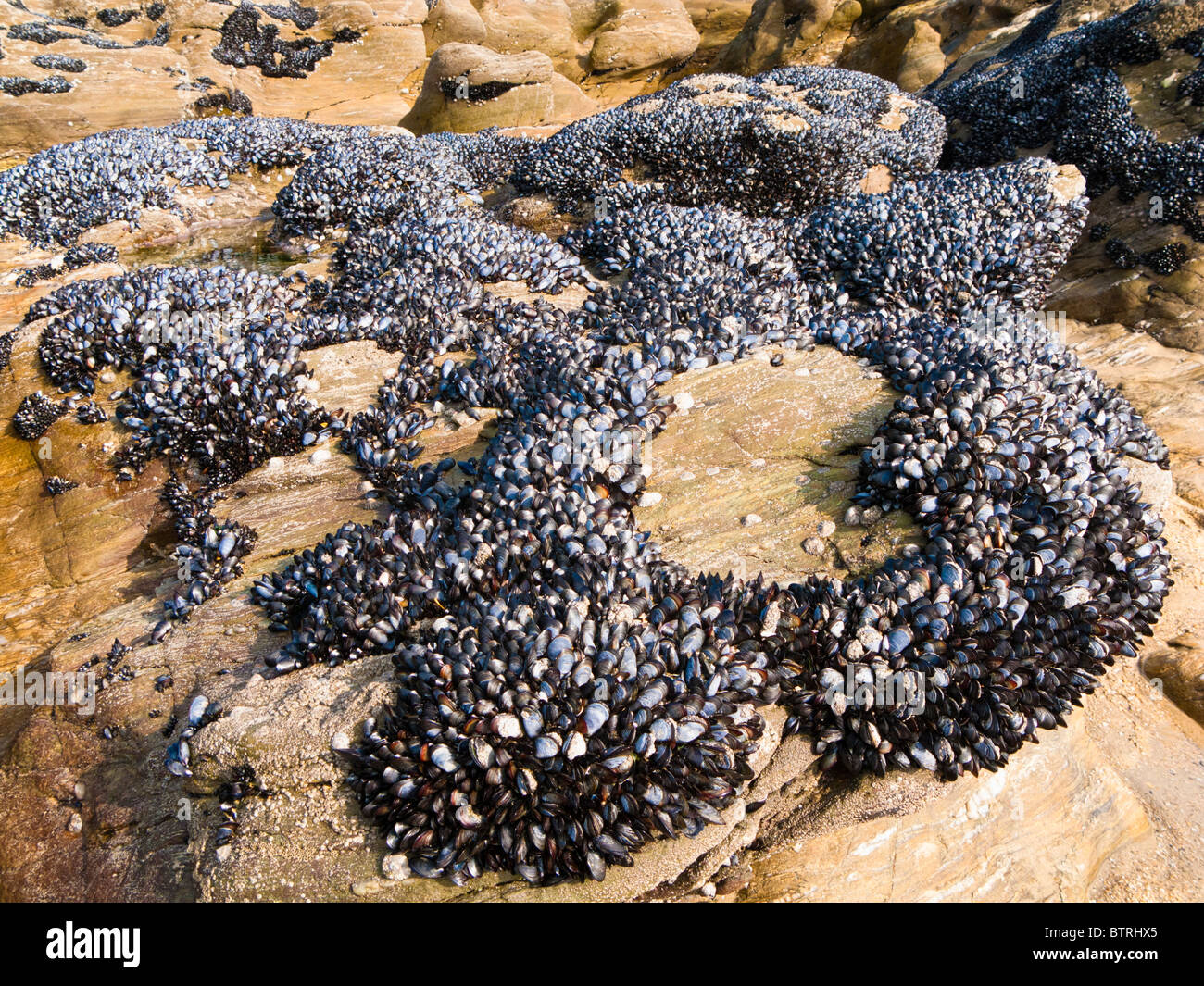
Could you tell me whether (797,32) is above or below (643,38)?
above

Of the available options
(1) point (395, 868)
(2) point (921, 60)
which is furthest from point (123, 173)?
(2) point (921, 60)

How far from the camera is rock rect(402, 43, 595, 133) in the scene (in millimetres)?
18688

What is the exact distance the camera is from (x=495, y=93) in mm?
18719

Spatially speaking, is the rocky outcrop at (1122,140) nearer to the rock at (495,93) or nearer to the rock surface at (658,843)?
the rock surface at (658,843)

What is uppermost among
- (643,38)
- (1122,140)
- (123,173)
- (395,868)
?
(1122,140)

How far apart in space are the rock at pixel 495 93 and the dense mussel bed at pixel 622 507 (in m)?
11.4

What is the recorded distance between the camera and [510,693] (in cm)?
341

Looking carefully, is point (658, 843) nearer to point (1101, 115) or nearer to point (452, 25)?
point (1101, 115)

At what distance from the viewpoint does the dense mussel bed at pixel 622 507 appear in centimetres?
345

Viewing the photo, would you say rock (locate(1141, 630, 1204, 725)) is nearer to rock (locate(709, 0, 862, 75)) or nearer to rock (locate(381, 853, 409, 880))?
rock (locate(381, 853, 409, 880))

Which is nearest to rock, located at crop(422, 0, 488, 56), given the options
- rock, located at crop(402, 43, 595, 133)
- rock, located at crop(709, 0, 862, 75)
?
rock, located at crop(402, 43, 595, 133)

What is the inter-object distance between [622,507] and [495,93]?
1817 centimetres

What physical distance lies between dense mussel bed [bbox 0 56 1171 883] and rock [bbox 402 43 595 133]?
1145cm

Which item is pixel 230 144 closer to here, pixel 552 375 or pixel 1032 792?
pixel 552 375
